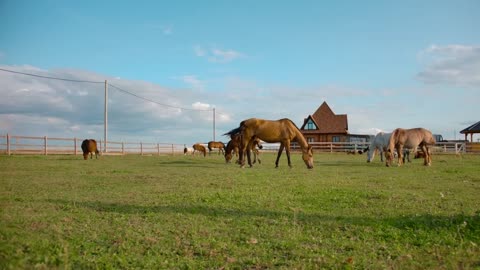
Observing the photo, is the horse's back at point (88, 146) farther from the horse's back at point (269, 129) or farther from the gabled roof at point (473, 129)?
the gabled roof at point (473, 129)

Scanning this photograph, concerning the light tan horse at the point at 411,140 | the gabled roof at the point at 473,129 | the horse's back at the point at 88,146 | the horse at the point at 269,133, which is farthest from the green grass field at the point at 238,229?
the gabled roof at the point at 473,129

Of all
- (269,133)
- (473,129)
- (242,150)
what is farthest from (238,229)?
(473,129)

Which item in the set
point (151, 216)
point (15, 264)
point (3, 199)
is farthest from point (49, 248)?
point (3, 199)

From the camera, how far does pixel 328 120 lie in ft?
204

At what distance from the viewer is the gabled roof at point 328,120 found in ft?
199

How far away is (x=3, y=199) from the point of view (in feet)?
24.2

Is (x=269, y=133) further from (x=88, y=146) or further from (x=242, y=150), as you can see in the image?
Answer: (x=88, y=146)

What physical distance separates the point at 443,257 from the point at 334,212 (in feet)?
8.05

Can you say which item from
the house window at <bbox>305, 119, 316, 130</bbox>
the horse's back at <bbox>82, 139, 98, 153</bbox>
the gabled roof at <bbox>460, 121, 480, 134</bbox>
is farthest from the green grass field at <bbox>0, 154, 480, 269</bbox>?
the house window at <bbox>305, 119, 316, 130</bbox>

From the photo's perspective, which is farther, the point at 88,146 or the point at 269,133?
the point at 88,146

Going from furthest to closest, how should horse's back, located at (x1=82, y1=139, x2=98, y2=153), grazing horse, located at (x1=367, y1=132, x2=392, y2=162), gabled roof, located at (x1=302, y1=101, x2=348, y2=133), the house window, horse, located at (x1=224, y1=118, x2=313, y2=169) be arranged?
the house window < gabled roof, located at (x1=302, y1=101, x2=348, y2=133) < horse's back, located at (x1=82, y1=139, x2=98, y2=153) < grazing horse, located at (x1=367, y1=132, x2=392, y2=162) < horse, located at (x1=224, y1=118, x2=313, y2=169)

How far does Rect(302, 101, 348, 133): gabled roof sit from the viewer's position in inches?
2391

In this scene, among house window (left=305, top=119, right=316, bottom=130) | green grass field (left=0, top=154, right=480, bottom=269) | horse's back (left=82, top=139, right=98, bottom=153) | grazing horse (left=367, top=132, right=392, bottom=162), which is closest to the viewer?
green grass field (left=0, top=154, right=480, bottom=269)

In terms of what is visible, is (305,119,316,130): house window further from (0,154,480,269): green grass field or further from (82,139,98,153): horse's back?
(0,154,480,269): green grass field
